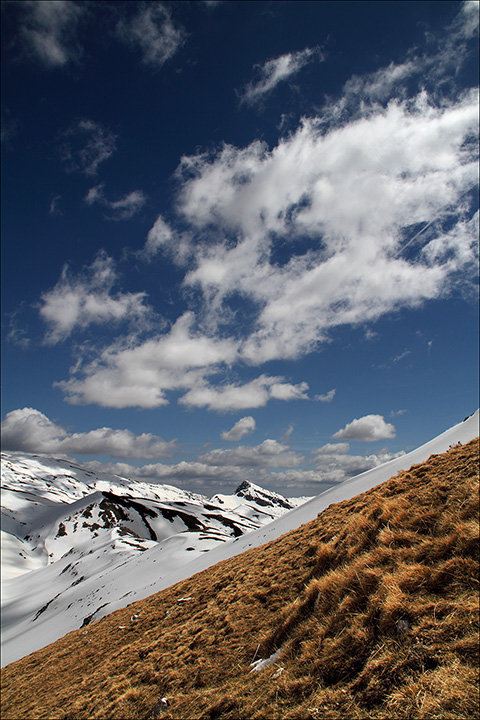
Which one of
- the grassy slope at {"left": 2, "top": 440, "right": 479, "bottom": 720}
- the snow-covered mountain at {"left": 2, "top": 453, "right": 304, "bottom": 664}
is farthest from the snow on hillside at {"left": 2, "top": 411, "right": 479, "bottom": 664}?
the grassy slope at {"left": 2, "top": 440, "right": 479, "bottom": 720}

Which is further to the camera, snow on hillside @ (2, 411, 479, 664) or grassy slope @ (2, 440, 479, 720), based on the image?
snow on hillside @ (2, 411, 479, 664)

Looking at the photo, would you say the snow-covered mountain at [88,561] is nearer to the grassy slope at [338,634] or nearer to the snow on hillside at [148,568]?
the snow on hillside at [148,568]

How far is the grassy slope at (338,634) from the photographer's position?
5430 millimetres

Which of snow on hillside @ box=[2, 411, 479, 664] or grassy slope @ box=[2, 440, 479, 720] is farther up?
grassy slope @ box=[2, 440, 479, 720]

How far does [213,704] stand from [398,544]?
569cm

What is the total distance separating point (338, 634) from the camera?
23.3 ft

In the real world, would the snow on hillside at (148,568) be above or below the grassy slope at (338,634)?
below

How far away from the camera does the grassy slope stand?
17.8ft

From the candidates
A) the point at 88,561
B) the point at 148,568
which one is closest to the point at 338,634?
the point at 148,568

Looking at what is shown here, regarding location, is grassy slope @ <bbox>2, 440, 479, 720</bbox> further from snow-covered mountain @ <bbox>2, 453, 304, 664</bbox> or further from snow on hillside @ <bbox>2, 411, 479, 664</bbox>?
snow-covered mountain @ <bbox>2, 453, 304, 664</bbox>

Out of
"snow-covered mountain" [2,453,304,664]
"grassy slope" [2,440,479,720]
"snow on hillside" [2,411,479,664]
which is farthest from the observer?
"snow-covered mountain" [2,453,304,664]

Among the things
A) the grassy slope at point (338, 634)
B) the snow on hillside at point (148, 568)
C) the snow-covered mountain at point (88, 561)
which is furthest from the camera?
the snow-covered mountain at point (88, 561)

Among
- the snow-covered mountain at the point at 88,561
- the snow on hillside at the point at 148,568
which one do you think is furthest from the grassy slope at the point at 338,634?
the snow-covered mountain at the point at 88,561

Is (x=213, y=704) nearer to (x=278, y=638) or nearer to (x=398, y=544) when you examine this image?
(x=278, y=638)
